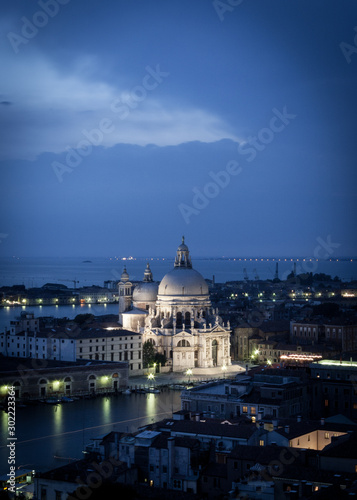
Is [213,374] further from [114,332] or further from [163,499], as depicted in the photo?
[163,499]

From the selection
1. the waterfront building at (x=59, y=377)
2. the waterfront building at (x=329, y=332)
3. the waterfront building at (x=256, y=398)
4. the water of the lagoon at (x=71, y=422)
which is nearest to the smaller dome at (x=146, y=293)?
the waterfront building at (x=329, y=332)

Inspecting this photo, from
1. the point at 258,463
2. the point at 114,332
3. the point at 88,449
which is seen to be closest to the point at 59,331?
the point at 114,332

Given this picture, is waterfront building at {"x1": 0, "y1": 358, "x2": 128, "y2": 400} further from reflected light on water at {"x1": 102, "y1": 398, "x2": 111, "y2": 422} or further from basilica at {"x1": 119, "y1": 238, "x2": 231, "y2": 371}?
basilica at {"x1": 119, "y1": 238, "x2": 231, "y2": 371}

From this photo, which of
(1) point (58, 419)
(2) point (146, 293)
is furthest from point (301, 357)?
(1) point (58, 419)

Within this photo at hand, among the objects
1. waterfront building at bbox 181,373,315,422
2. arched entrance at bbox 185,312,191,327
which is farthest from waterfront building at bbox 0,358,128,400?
arched entrance at bbox 185,312,191,327

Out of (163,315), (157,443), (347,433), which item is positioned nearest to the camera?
(157,443)

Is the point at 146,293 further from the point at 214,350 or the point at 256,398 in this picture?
the point at 256,398
